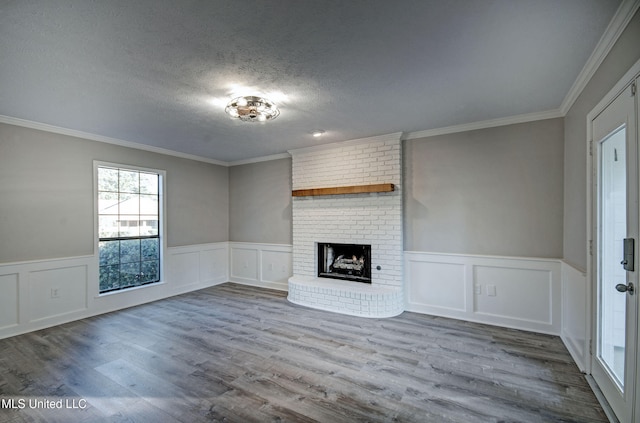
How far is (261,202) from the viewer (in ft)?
19.1

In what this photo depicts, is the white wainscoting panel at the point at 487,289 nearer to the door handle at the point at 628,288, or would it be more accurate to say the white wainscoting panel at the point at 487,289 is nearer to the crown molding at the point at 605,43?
the door handle at the point at 628,288

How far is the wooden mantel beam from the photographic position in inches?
165

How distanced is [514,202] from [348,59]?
2830 mm

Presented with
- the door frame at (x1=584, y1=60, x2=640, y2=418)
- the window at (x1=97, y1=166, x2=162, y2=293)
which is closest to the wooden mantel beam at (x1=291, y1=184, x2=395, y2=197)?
the door frame at (x1=584, y1=60, x2=640, y2=418)

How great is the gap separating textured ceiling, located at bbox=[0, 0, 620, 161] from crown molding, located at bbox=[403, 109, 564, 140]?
0.15 meters

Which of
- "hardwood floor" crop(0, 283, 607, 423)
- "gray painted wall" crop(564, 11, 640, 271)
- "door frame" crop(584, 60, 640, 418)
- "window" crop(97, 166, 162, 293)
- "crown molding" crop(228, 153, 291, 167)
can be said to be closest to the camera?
"gray painted wall" crop(564, 11, 640, 271)

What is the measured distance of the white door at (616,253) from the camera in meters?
1.68

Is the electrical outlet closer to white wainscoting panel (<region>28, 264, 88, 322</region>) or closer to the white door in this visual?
the white door

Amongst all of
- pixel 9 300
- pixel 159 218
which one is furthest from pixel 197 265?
pixel 9 300

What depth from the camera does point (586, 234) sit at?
98.4 inches

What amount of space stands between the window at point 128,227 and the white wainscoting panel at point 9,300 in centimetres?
94

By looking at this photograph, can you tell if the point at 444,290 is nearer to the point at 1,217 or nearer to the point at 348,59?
the point at 348,59

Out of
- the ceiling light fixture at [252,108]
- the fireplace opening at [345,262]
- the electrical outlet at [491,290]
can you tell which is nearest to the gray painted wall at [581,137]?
the electrical outlet at [491,290]

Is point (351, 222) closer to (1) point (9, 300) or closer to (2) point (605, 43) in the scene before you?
(2) point (605, 43)
